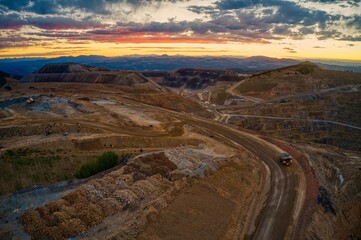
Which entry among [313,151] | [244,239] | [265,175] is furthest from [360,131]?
[244,239]

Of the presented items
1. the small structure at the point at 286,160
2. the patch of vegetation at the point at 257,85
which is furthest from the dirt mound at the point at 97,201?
the patch of vegetation at the point at 257,85

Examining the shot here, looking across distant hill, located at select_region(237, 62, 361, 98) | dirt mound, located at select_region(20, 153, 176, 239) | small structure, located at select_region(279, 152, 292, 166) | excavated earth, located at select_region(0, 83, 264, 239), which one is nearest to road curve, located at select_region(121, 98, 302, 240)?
small structure, located at select_region(279, 152, 292, 166)

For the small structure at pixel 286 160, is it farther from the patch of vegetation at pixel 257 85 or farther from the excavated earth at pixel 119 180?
the patch of vegetation at pixel 257 85

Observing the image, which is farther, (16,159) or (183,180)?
(16,159)

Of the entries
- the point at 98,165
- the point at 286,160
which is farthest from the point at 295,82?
the point at 98,165

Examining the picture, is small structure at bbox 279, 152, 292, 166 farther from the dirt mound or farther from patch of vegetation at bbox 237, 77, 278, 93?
patch of vegetation at bbox 237, 77, 278, 93

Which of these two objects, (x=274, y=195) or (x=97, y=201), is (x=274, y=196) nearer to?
(x=274, y=195)

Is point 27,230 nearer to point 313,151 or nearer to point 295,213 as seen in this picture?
point 295,213
